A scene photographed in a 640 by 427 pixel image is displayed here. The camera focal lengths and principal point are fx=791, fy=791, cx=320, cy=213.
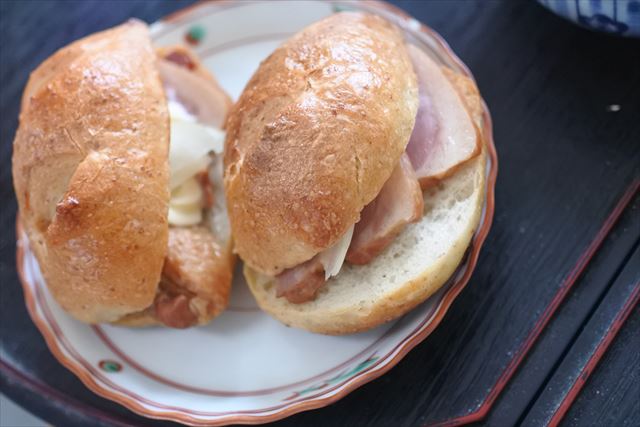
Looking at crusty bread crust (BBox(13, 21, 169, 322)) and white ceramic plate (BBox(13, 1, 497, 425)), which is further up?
crusty bread crust (BBox(13, 21, 169, 322))

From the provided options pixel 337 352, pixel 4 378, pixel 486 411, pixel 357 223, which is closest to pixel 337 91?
pixel 357 223

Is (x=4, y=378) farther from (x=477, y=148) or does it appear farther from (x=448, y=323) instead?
(x=477, y=148)

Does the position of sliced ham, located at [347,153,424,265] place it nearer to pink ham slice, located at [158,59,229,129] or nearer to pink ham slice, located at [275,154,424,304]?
pink ham slice, located at [275,154,424,304]

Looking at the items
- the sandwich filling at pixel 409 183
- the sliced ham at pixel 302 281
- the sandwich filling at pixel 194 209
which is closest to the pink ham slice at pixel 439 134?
the sandwich filling at pixel 409 183

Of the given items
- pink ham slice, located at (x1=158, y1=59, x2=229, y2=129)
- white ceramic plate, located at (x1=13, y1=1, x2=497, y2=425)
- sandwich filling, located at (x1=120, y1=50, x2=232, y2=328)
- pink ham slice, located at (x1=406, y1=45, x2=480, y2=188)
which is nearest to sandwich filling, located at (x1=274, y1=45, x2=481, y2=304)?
pink ham slice, located at (x1=406, y1=45, x2=480, y2=188)

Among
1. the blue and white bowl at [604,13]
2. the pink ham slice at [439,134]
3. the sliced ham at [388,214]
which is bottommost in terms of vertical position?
the sliced ham at [388,214]

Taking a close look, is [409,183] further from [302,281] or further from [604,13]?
[604,13]

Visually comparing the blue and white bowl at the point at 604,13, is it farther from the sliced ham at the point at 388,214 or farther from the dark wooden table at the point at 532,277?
the sliced ham at the point at 388,214
